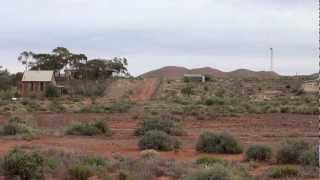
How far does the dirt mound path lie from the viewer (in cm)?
8912

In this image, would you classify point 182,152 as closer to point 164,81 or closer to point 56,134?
point 56,134

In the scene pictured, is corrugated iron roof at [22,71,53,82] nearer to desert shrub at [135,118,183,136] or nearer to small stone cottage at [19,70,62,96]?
small stone cottage at [19,70,62,96]

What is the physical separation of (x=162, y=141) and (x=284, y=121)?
1923 centimetres

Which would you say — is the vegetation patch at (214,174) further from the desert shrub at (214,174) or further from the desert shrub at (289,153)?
the desert shrub at (289,153)

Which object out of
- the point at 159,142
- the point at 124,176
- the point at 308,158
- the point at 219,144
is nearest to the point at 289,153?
the point at 308,158

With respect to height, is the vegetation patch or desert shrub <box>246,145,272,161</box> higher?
the vegetation patch

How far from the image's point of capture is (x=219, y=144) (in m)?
24.4

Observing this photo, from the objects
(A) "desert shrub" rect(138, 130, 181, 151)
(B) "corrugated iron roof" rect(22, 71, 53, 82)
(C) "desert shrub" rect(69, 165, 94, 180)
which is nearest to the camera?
(C) "desert shrub" rect(69, 165, 94, 180)

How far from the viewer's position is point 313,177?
16375mm

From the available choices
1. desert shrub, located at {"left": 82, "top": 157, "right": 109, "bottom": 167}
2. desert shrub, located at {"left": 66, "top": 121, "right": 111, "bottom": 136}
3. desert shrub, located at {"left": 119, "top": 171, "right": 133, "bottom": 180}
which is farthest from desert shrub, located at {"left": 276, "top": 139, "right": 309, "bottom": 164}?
desert shrub, located at {"left": 66, "top": 121, "right": 111, "bottom": 136}

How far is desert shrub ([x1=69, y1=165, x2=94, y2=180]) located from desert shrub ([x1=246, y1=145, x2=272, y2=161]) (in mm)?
6930

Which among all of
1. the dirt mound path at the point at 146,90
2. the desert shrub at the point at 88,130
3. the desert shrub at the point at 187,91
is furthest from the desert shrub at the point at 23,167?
the desert shrub at the point at 187,91

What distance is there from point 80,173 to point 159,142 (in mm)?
9368

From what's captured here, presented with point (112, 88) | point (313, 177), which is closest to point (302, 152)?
point (313, 177)
